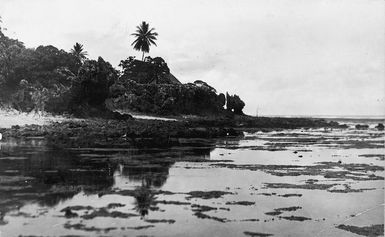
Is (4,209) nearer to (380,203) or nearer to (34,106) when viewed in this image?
(380,203)

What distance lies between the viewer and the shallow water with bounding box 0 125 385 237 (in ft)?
38.4

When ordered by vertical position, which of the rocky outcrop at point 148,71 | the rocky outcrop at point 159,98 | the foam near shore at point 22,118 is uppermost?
the rocky outcrop at point 148,71

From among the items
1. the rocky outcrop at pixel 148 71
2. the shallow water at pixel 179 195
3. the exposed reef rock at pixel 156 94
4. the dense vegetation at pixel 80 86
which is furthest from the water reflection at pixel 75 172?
the rocky outcrop at pixel 148 71

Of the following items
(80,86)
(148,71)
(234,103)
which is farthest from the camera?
(234,103)

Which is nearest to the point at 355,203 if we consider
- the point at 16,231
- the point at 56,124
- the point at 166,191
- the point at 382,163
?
the point at 166,191

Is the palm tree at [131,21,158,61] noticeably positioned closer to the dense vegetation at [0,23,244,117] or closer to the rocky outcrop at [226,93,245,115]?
the dense vegetation at [0,23,244,117]

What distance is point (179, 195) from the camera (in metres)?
16.1

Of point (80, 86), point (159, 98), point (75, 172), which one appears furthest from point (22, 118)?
point (159, 98)

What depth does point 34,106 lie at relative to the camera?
56688mm

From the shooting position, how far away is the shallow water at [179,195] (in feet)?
38.4

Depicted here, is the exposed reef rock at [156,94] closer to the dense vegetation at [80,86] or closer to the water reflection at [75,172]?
the dense vegetation at [80,86]

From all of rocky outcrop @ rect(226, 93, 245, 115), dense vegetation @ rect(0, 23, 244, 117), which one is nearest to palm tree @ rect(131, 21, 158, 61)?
dense vegetation @ rect(0, 23, 244, 117)

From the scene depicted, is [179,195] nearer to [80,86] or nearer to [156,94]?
[80,86]

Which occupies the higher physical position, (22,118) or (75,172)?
(22,118)
